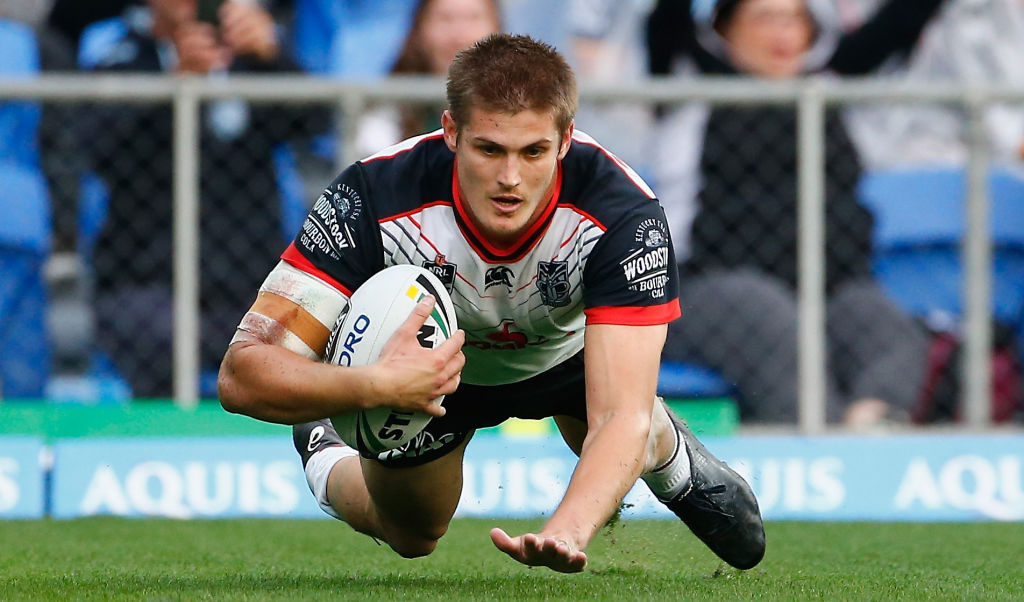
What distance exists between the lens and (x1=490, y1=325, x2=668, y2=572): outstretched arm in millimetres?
4152

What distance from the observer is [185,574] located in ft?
16.5

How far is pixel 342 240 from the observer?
4.68 m

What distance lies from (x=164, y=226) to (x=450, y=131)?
4.38m

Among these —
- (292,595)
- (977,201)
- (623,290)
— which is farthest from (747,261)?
(292,595)

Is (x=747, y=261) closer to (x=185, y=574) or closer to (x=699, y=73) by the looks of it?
(x=699, y=73)

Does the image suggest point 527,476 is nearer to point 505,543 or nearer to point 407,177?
point 407,177

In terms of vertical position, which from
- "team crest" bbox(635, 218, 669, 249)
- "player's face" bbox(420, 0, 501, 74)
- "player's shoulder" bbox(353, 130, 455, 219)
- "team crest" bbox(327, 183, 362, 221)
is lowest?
"team crest" bbox(635, 218, 669, 249)

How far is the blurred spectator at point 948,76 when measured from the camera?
9.78 m

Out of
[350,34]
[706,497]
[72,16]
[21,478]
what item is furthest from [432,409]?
[350,34]

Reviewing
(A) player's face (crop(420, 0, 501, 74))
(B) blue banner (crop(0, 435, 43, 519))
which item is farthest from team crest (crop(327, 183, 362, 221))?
(A) player's face (crop(420, 0, 501, 74))

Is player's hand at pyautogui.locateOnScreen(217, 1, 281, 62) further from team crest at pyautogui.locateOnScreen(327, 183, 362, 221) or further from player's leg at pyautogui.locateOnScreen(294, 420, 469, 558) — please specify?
team crest at pyautogui.locateOnScreen(327, 183, 362, 221)

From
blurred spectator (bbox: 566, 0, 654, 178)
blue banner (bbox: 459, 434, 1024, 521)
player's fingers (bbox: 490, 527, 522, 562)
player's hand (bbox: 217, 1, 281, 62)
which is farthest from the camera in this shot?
blurred spectator (bbox: 566, 0, 654, 178)

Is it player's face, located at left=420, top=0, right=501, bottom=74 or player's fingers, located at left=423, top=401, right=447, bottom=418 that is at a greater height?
Answer: player's face, located at left=420, top=0, right=501, bottom=74

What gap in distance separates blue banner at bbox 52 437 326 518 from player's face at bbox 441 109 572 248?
12.5 feet
